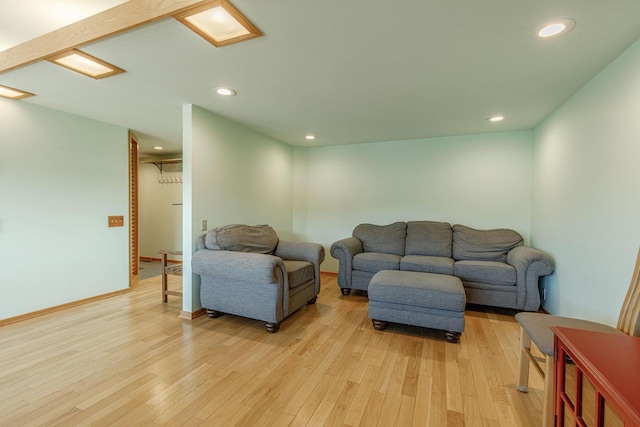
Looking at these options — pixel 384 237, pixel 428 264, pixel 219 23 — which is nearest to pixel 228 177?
pixel 219 23

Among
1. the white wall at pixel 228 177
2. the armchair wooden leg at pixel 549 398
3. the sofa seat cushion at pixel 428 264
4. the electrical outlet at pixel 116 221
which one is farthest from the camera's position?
the electrical outlet at pixel 116 221

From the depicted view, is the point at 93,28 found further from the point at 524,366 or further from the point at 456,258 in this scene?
the point at 456,258

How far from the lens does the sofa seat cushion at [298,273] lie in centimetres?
283

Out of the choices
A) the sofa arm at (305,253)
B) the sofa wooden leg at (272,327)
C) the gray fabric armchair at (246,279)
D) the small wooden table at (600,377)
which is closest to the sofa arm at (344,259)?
the sofa arm at (305,253)

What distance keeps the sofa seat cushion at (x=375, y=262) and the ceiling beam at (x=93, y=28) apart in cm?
307

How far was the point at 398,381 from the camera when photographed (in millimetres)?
1896

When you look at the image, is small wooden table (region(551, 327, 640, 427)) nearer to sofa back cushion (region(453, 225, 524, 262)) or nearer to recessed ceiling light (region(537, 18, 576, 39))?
recessed ceiling light (region(537, 18, 576, 39))

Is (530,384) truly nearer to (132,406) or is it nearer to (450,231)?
(450,231)

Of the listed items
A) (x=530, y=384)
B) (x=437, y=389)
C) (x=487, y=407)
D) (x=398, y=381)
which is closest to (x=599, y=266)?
(x=530, y=384)

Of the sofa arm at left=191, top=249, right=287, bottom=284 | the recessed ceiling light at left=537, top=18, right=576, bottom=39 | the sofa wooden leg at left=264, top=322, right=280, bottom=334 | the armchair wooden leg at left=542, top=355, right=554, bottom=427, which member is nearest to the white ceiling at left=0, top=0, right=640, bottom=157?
the recessed ceiling light at left=537, top=18, right=576, bottom=39

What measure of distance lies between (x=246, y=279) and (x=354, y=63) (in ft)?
6.70

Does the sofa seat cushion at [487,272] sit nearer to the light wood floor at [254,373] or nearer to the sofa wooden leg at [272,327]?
the light wood floor at [254,373]

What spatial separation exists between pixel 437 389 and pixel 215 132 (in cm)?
322

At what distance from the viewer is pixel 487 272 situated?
314cm
